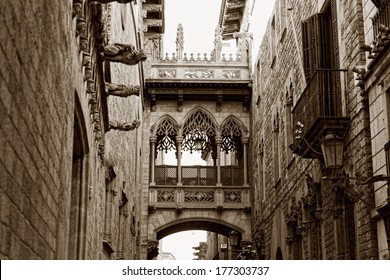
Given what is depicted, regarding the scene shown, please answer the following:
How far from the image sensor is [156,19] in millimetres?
28250

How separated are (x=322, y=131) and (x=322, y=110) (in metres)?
0.60

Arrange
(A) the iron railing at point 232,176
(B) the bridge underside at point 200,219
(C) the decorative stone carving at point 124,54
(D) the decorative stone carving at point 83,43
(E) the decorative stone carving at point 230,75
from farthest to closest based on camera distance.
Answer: (E) the decorative stone carving at point 230,75 → (A) the iron railing at point 232,176 → (B) the bridge underside at point 200,219 → (C) the decorative stone carving at point 124,54 → (D) the decorative stone carving at point 83,43

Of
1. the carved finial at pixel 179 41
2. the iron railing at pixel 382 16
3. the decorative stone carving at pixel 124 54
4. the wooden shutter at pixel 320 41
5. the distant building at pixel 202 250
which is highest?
the carved finial at pixel 179 41

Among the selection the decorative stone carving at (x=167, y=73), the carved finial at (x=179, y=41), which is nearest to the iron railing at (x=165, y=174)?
the decorative stone carving at (x=167, y=73)

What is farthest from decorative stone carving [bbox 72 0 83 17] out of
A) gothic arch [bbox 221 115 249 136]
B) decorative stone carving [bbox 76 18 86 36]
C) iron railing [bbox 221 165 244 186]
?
gothic arch [bbox 221 115 249 136]

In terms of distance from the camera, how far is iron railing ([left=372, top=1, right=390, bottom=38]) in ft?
33.2

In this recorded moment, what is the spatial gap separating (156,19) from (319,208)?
48.8ft

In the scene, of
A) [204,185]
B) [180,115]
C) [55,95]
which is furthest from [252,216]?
[55,95]

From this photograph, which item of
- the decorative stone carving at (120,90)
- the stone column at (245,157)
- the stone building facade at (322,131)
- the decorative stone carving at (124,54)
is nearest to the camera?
the decorative stone carving at (124,54)

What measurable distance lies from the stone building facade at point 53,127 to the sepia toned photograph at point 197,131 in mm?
25

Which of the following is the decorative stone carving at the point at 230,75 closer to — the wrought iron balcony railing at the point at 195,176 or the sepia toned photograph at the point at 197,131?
the sepia toned photograph at the point at 197,131

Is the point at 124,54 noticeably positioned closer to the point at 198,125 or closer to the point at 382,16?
the point at 382,16

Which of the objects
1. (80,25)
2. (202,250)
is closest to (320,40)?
(80,25)

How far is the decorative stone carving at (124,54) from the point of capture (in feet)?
35.2
